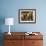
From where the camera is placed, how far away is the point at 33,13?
446 centimetres

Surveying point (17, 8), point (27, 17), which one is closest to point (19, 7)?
point (17, 8)

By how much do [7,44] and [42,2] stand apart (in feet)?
6.08

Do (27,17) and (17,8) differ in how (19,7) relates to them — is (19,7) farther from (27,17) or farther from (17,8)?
(27,17)

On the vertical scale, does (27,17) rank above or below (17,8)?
below

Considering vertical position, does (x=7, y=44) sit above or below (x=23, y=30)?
below

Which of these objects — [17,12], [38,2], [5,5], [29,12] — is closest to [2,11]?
[5,5]

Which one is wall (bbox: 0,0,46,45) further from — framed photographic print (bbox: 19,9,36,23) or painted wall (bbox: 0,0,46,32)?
framed photographic print (bbox: 19,9,36,23)

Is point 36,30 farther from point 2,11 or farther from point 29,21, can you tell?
point 2,11

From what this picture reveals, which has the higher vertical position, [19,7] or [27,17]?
[19,7]

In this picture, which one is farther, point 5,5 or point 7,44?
point 5,5

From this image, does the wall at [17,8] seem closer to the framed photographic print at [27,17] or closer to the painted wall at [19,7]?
the painted wall at [19,7]

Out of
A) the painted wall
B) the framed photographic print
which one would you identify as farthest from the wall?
the framed photographic print

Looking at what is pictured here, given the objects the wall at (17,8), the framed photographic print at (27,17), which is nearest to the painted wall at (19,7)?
the wall at (17,8)

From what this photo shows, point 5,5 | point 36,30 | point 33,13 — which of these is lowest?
point 36,30
